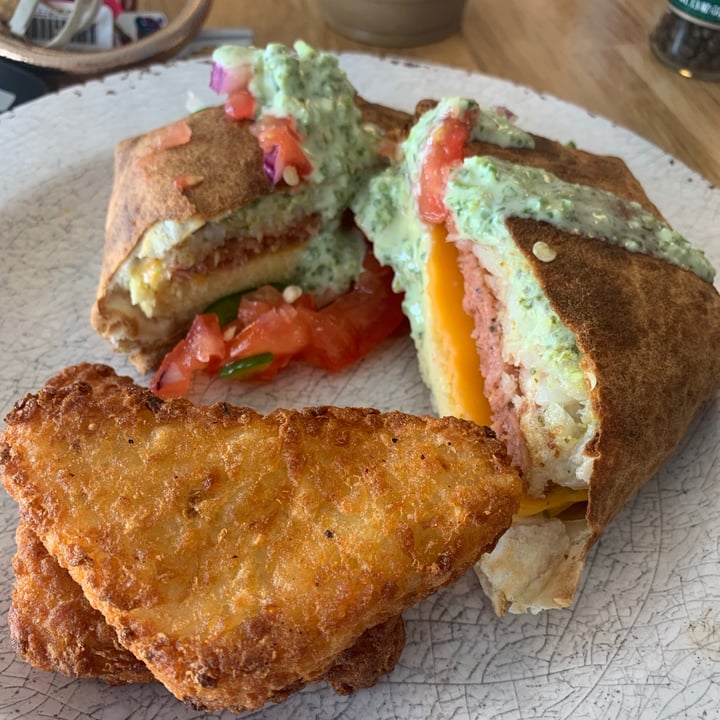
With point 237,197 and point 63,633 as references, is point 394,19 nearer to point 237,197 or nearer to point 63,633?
point 237,197

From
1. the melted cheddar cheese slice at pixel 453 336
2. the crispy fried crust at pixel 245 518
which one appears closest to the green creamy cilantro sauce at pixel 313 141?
the melted cheddar cheese slice at pixel 453 336

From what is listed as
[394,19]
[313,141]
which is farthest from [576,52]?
[313,141]

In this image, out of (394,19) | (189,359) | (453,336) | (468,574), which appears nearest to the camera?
(468,574)

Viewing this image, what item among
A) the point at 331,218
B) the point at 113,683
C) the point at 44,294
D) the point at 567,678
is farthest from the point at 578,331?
the point at 44,294

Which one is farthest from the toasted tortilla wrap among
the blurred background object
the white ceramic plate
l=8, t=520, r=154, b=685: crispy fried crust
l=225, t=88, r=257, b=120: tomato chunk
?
the blurred background object

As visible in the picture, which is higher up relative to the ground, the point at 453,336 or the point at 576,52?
the point at 576,52

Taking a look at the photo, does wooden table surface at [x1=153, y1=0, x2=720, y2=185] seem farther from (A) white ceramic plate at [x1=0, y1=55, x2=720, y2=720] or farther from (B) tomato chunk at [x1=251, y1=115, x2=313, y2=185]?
(B) tomato chunk at [x1=251, y1=115, x2=313, y2=185]

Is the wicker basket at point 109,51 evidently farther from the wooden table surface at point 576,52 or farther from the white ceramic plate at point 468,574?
the wooden table surface at point 576,52
